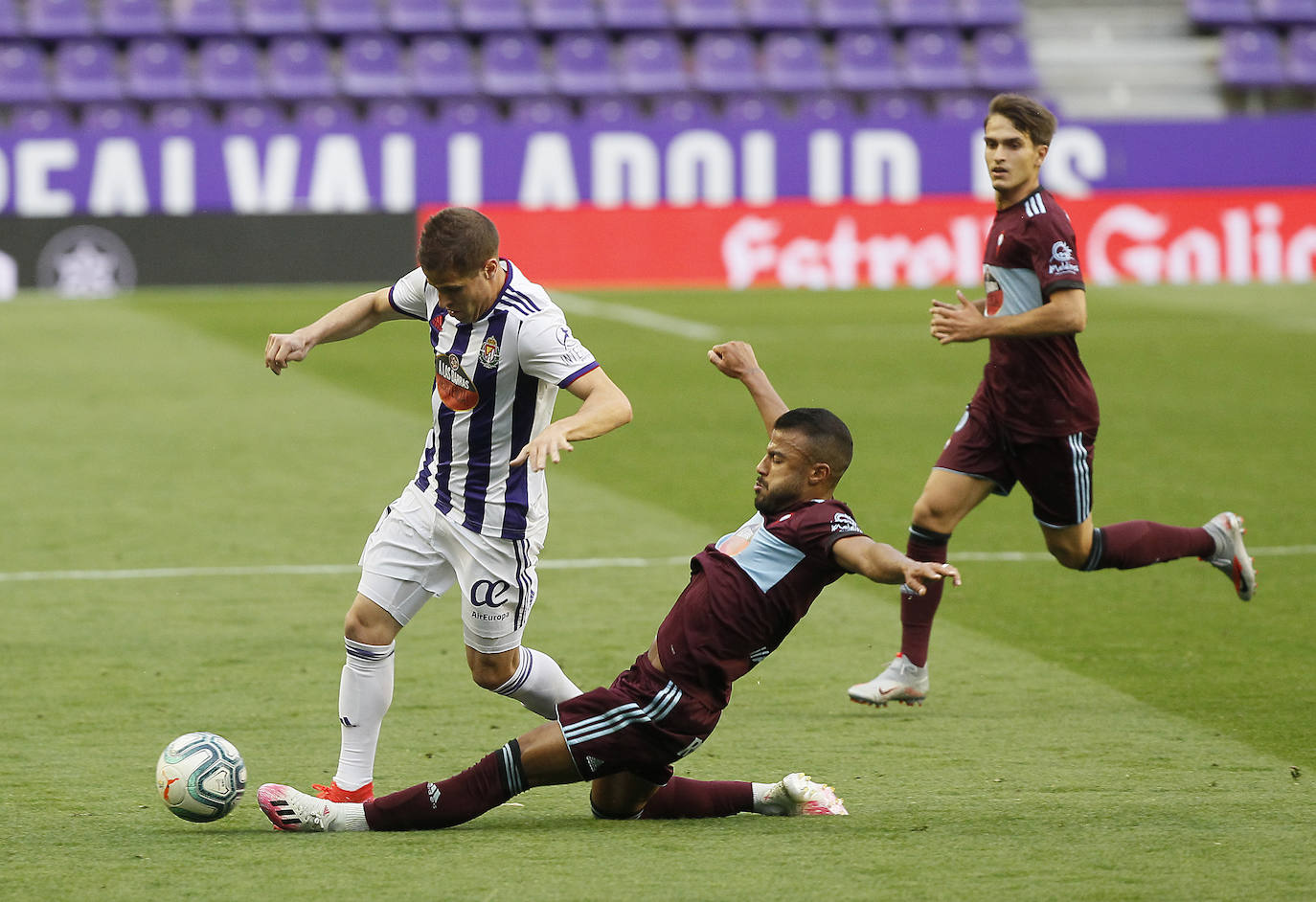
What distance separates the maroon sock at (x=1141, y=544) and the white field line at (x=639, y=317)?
10602 millimetres

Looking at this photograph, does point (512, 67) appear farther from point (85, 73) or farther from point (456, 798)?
point (456, 798)

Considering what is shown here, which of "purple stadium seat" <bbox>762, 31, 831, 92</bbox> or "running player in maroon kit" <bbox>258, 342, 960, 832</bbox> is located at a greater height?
"purple stadium seat" <bbox>762, 31, 831, 92</bbox>

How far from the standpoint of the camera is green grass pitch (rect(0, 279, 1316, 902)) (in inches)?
165

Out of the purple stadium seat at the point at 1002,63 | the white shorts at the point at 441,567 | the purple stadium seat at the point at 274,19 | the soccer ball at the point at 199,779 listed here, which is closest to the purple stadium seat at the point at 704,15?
the purple stadium seat at the point at 1002,63

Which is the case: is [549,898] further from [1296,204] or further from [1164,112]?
[1164,112]

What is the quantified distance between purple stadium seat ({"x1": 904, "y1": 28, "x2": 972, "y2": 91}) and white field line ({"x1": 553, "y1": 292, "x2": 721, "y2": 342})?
7.40 m

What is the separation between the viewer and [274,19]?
82.5ft

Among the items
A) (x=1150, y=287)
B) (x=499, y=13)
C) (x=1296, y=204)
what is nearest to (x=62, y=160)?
(x=499, y=13)

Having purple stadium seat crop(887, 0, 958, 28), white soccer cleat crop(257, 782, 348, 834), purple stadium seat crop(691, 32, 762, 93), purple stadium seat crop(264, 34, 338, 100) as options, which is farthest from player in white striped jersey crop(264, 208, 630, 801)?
purple stadium seat crop(887, 0, 958, 28)

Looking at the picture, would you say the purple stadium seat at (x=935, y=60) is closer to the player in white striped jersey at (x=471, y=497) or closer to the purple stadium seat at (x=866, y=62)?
the purple stadium seat at (x=866, y=62)

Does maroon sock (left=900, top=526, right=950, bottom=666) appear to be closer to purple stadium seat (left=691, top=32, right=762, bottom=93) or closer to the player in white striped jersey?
Result: the player in white striped jersey

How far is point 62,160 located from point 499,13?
646 cm

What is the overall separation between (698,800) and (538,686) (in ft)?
2.04

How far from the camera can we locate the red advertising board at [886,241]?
22141 millimetres
